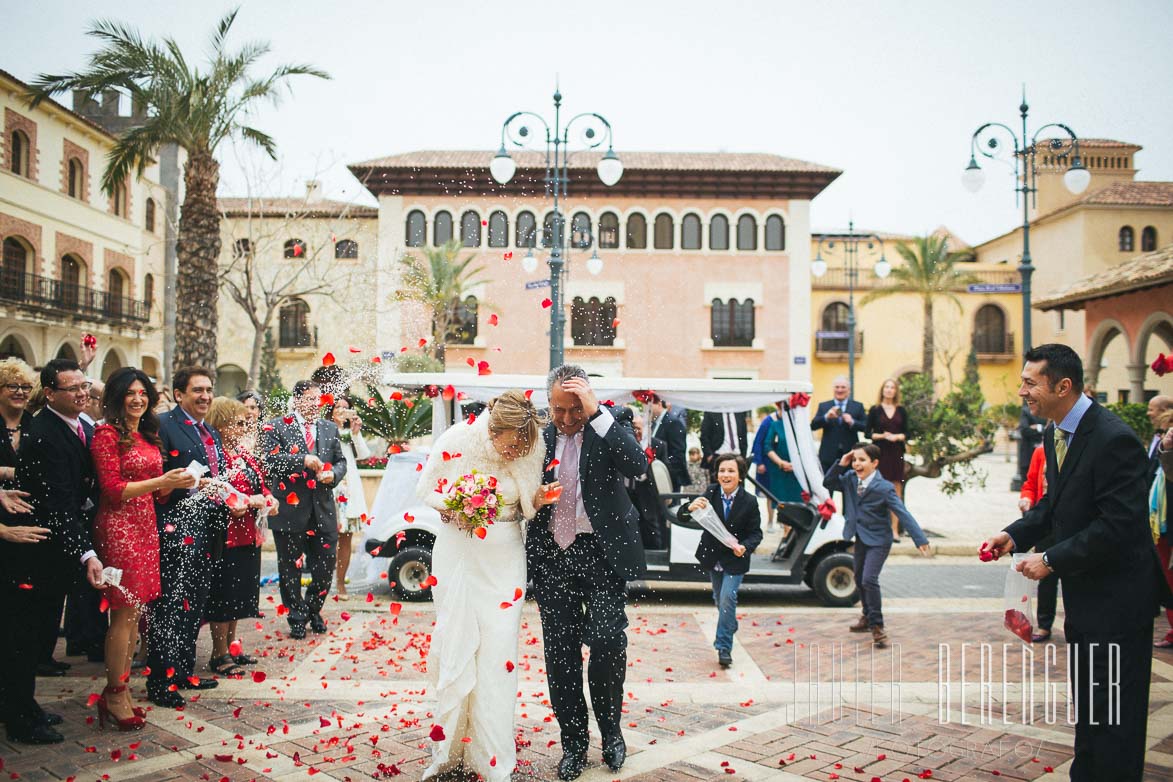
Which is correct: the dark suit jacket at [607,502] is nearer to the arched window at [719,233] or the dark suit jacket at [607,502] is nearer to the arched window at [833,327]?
the arched window at [719,233]

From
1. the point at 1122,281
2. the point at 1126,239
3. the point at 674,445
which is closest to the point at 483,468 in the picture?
the point at 674,445

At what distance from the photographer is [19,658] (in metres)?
4.74

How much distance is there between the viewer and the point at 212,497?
18.7 ft

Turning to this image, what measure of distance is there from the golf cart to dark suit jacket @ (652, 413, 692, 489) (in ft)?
4.61

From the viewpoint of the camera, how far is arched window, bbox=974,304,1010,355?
4756 centimetres

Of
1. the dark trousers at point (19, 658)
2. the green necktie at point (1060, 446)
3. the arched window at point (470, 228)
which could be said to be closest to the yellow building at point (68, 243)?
the arched window at point (470, 228)

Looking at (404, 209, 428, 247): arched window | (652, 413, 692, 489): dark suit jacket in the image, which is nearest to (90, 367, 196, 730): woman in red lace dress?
(652, 413, 692, 489): dark suit jacket

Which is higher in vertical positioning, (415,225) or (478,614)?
(415,225)

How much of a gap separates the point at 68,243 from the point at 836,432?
2984cm

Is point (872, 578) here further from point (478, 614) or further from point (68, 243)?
point (68, 243)

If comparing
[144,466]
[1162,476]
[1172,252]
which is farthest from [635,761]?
[1172,252]

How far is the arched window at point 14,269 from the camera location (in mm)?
27469

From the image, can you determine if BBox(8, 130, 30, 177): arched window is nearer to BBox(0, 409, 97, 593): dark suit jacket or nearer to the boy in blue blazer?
BBox(0, 409, 97, 593): dark suit jacket

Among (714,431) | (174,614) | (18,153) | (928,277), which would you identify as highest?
(18,153)
